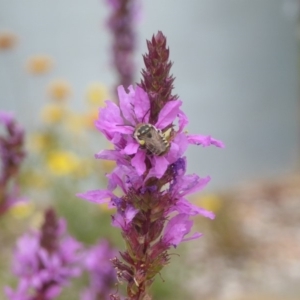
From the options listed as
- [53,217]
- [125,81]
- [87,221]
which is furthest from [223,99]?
[53,217]

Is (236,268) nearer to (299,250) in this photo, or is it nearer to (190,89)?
(299,250)

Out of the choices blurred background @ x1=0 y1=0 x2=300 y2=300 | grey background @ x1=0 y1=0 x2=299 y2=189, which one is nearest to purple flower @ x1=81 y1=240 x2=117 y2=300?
blurred background @ x1=0 y1=0 x2=300 y2=300

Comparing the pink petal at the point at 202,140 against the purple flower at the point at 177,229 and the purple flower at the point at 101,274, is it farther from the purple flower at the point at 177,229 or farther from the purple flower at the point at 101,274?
the purple flower at the point at 101,274

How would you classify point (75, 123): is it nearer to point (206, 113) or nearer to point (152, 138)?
point (206, 113)

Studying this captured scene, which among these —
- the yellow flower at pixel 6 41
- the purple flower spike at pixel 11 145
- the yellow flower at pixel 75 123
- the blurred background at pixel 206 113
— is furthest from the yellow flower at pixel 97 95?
the purple flower spike at pixel 11 145

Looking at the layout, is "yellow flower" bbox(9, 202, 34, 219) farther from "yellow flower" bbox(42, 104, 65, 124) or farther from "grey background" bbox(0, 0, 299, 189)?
"grey background" bbox(0, 0, 299, 189)

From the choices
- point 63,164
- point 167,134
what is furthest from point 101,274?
point 63,164
